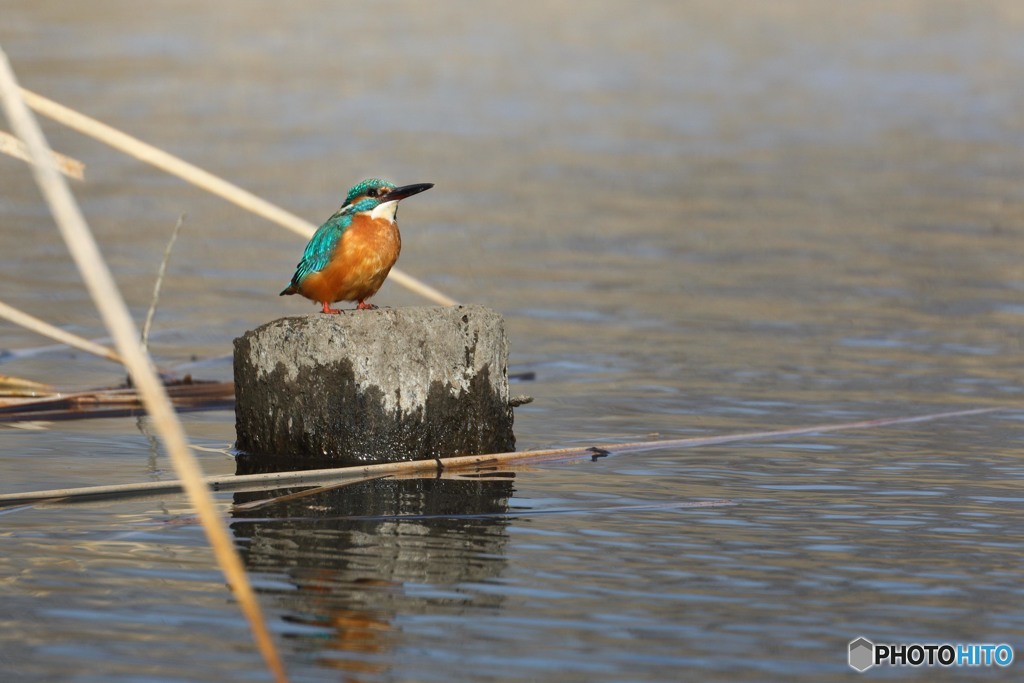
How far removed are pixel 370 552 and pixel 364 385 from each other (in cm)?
175

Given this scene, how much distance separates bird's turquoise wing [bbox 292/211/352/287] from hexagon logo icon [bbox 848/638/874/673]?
3.78 metres

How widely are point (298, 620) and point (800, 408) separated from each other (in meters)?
5.36

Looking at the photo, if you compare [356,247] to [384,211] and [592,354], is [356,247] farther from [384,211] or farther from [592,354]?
[592,354]

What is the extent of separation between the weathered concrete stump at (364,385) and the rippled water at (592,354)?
0.43 meters

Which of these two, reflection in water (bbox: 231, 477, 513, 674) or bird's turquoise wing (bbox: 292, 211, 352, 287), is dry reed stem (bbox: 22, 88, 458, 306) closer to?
bird's turquoise wing (bbox: 292, 211, 352, 287)

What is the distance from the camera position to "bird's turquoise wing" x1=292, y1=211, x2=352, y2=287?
8.59 m

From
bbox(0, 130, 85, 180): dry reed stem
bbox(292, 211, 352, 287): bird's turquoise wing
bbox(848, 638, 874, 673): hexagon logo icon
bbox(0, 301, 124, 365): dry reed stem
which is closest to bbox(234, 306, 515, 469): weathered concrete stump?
bbox(292, 211, 352, 287): bird's turquoise wing

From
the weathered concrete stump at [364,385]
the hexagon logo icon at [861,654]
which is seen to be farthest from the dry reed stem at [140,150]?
the hexagon logo icon at [861,654]

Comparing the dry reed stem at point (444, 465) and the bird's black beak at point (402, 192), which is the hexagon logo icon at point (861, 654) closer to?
the dry reed stem at point (444, 465)

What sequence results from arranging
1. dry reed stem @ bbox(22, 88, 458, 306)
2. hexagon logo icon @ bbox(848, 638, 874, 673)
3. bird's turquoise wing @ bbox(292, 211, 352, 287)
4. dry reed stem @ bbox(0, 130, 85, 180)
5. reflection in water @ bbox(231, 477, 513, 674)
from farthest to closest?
1. bird's turquoise wing @ bbox(292, 211, 352, 287)
2. dry reed stem @ bbox(0, 130, 85, 180)
3. dry reed stem @ bbox(22, 88, 458, 306)
4. reflection in water @ bbox(231, 477, 513, 674)
5. hexagon logo icon @ bbox(848, 638, 874, 673)

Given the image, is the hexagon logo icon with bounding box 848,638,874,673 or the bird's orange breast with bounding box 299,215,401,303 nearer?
the hexagon logo icon with bounding box 848,638,874,673

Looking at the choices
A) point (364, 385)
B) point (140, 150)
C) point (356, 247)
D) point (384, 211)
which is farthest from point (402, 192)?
point (140, 150)

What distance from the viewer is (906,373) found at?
38.9 ft

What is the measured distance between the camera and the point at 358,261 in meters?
8.55
